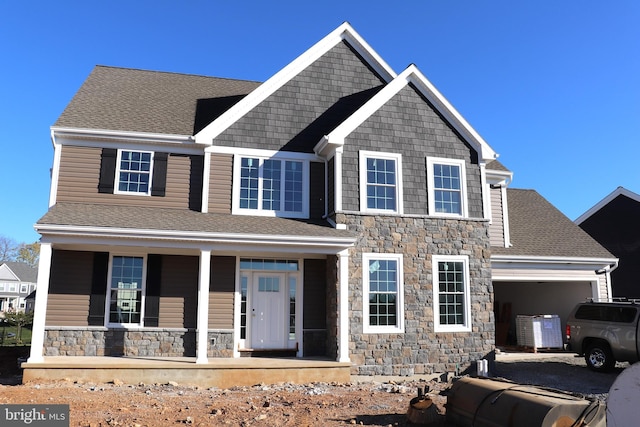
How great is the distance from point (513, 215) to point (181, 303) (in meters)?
12.8

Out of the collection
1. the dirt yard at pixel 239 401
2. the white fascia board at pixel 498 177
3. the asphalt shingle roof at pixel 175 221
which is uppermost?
the white fascia board at pixel 498 177

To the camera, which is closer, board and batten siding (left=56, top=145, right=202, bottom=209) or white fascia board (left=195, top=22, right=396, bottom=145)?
board and batten siding (left=56, top=145, right=202, bottom=209)

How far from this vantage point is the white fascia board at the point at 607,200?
923 inches

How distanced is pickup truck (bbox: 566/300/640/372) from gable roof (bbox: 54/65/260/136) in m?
12.4

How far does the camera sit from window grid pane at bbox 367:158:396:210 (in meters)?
13.7

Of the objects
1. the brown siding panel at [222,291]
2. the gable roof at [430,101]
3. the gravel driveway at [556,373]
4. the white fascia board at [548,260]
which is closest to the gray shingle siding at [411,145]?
the gable roof at [430,101]

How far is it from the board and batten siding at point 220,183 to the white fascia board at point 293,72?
1.91 ft

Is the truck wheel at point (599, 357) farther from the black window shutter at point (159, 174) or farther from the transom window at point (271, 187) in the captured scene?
the black window shutter at point (159, 174)

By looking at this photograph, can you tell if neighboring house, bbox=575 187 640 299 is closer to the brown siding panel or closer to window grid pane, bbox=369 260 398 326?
window grid pane, bbox=369 260 398 326

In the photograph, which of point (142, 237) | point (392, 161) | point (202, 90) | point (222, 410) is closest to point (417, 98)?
point (392, 161)

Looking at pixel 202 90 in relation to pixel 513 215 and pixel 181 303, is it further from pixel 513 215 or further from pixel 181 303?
pixel 513 215

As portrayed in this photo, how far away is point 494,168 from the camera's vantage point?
17016mm

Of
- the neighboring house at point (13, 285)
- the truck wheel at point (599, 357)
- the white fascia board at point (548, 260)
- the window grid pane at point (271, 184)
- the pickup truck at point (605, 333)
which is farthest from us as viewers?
the neighboring house at point (13, 285)

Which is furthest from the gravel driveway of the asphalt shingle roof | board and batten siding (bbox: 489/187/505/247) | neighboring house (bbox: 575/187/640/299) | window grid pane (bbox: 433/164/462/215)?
neighboring house (bbox: 575/187/640/299)
